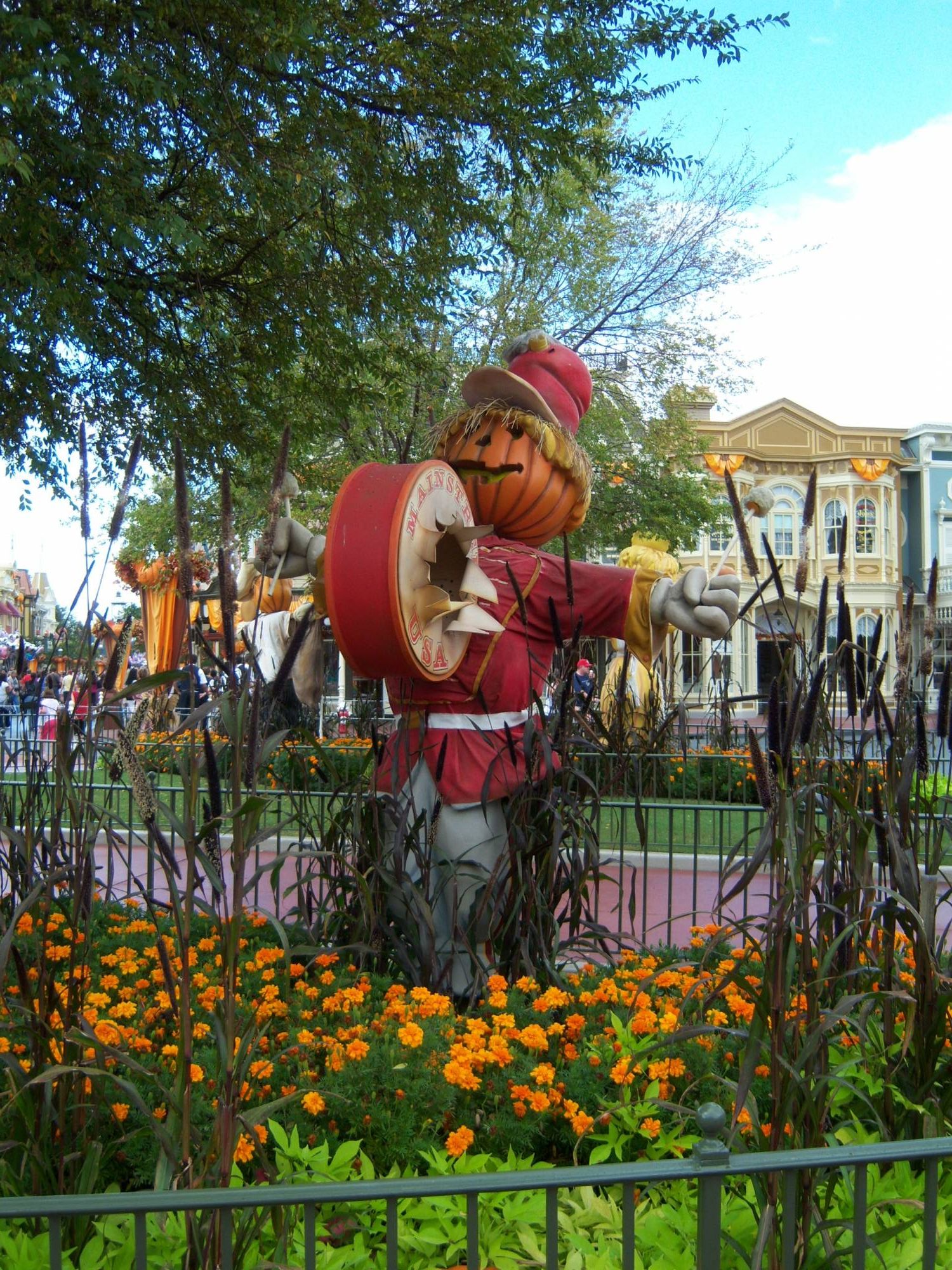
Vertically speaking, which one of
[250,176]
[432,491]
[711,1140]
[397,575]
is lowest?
[711,1140]

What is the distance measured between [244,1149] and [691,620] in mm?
2201

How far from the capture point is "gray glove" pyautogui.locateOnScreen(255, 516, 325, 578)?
3953 mm

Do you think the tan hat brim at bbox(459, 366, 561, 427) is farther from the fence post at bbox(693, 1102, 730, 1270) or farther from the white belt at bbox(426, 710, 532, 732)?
the fence post at bbox(693, 1102, 730, 1270)

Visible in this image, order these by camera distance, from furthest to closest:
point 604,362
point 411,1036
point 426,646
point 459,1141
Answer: point 604,362 < point 426,646 < point 411,1036 < point 459,1141

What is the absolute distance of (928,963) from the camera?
7.69ft

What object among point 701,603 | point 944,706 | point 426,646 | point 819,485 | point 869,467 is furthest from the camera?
point 869,467

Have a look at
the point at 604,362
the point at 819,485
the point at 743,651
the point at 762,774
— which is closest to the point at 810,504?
the point at 762,774

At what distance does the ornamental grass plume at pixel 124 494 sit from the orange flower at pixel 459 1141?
4.74 feet

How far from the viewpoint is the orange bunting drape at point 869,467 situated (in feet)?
107

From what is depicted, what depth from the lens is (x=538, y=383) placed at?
14.2ft

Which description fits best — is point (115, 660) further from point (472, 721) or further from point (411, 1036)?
point (472, 721)

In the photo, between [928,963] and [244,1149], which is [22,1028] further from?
[928,963]

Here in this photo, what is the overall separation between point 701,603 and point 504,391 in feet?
3.56

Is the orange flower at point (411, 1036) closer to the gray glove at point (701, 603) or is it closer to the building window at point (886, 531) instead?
the gray glove at point (701, 603)
